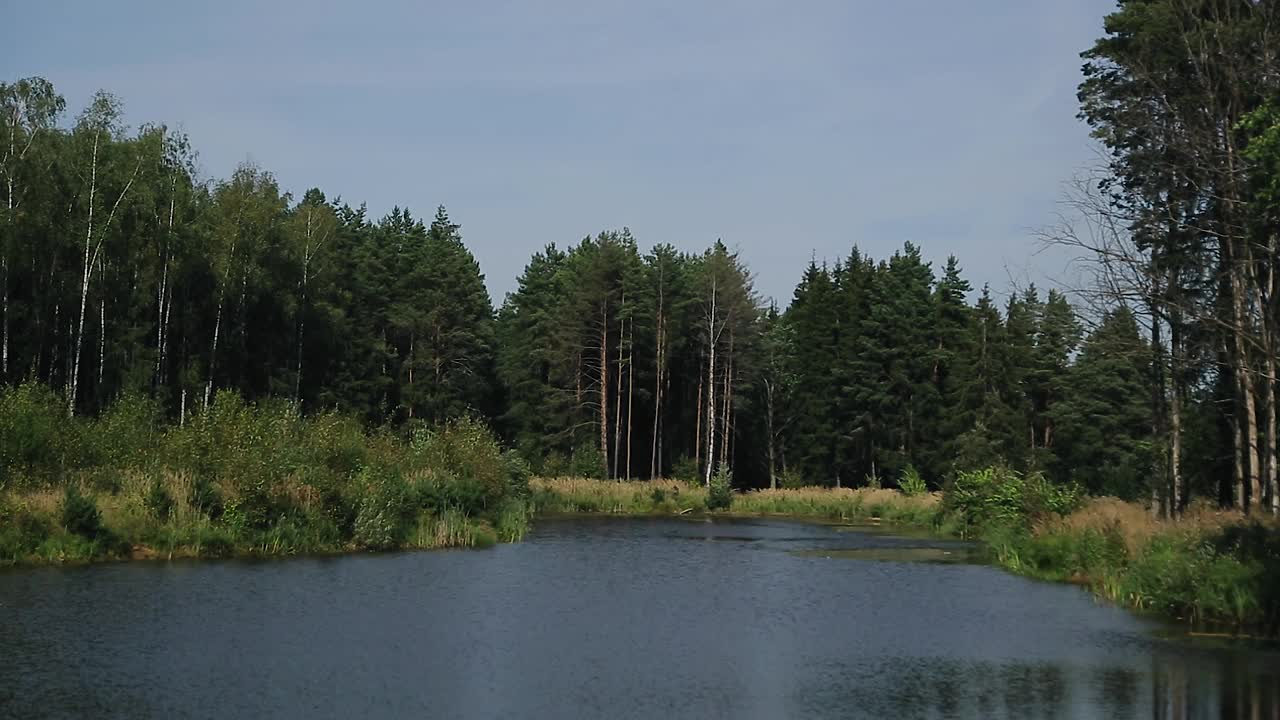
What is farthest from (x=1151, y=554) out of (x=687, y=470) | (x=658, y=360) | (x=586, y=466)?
(x=658, y=360)

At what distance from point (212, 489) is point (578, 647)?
63.3 feet

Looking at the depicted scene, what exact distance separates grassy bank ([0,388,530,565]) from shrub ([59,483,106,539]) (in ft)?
0.13

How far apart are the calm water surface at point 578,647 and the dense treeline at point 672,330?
8.81m

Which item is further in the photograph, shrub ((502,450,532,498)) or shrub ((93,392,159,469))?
shrub ((502,450,532,498))

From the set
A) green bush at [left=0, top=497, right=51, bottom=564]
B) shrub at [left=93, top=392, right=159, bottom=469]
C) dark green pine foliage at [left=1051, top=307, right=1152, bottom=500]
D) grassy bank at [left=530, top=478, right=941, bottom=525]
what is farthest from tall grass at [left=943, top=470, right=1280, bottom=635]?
dark green pine foliage at [left=1051, top=307, right=1152, bottom=500]

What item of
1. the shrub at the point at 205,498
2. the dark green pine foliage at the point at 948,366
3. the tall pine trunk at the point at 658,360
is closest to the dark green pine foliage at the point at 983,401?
the dark green pine foliage at the point at 948,366

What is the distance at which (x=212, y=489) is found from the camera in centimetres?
3775

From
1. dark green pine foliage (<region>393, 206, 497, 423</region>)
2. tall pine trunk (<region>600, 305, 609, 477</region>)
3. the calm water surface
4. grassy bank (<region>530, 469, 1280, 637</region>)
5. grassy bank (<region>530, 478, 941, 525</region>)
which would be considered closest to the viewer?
the calm water surface

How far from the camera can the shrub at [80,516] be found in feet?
112

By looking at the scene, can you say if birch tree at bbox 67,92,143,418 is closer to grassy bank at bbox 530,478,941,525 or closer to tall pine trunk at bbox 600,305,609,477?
grassy bank at bbox 530,478,941,525

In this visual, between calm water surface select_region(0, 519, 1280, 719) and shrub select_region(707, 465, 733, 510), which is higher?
shrub select_region(707, 465, 733, 510)

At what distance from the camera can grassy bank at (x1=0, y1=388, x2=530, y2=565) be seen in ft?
113

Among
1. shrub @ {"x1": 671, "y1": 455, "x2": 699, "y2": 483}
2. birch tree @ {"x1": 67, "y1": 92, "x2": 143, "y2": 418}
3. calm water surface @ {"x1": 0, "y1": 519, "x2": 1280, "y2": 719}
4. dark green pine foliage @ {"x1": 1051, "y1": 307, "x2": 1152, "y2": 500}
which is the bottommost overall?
calm water surface @ {"x1": 0, "y1": 519, "x2": 1280, "y2": 719}

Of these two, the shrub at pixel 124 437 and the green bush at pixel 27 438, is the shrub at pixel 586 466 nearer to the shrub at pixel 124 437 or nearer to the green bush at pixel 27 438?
the shrub at pixel 124 437
